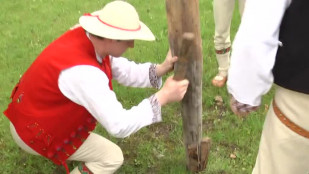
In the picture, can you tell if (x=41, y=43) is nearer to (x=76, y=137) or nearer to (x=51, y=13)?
(x=51, y=13)

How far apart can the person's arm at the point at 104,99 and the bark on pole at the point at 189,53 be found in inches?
7.4

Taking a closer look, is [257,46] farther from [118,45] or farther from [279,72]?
[118,45]

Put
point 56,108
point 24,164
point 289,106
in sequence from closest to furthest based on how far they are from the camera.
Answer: point 289,106 < point 56,108 < point 24,164

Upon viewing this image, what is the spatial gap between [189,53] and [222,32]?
1.70 m

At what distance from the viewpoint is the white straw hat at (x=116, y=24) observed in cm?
254

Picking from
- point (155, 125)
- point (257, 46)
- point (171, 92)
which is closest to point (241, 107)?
point (257, 46)

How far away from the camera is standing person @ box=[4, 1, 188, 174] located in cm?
258

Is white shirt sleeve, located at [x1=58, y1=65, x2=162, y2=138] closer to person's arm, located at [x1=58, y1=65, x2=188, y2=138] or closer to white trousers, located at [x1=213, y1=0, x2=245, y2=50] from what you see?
person's arm, located at [x1=58, y1=65, x2=188, y2=138]

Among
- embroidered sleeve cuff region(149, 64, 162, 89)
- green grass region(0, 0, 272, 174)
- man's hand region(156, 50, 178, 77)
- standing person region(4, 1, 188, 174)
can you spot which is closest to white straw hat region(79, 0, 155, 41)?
standing person region(4, 1, 188, 174)

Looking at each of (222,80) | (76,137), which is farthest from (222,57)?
(76,137)

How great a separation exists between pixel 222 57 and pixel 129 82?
5.16ft

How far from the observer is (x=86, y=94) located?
2.56 metres

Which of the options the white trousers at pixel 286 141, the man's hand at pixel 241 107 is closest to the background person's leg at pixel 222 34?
the white trousers at pixel 286 141

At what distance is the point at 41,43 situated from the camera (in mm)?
5719
